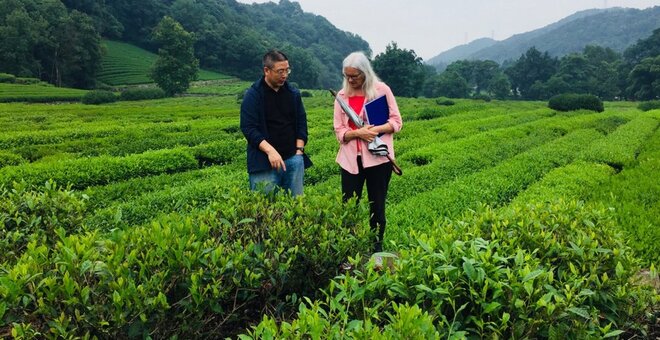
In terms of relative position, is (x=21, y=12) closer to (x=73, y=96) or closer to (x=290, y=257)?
(x=73, y=96)

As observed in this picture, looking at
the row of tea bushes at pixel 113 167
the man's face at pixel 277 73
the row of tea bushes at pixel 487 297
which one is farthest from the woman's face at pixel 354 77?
the row of tea bushes at pixel 113 167

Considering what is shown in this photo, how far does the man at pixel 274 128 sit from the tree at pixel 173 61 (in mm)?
61966

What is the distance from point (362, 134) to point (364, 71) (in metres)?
0.66

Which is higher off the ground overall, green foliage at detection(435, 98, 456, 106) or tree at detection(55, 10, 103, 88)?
tree at detection(55, 10, 103, 88)

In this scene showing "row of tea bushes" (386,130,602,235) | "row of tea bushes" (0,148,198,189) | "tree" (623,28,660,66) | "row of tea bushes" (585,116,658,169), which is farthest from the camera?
"tree" (623,28,660,66)

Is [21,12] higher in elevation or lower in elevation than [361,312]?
higher

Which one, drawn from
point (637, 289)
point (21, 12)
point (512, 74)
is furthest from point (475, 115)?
point (512, 74)

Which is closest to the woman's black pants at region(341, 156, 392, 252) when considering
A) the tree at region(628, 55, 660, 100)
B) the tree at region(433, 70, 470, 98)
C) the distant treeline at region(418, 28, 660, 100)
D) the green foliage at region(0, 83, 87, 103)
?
the green foliage at region(0, 83, 87, 103)

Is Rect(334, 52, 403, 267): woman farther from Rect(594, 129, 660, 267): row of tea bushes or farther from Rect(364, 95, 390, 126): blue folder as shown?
Rect(594, 129, 660, 267): row of tea bushes

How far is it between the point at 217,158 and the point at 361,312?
1260 cm

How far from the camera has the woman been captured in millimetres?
4348

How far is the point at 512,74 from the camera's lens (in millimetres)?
99188

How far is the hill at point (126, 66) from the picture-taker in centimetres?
7062

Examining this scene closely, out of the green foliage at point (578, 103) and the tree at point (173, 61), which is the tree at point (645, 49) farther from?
the tree at point (173, 61)
